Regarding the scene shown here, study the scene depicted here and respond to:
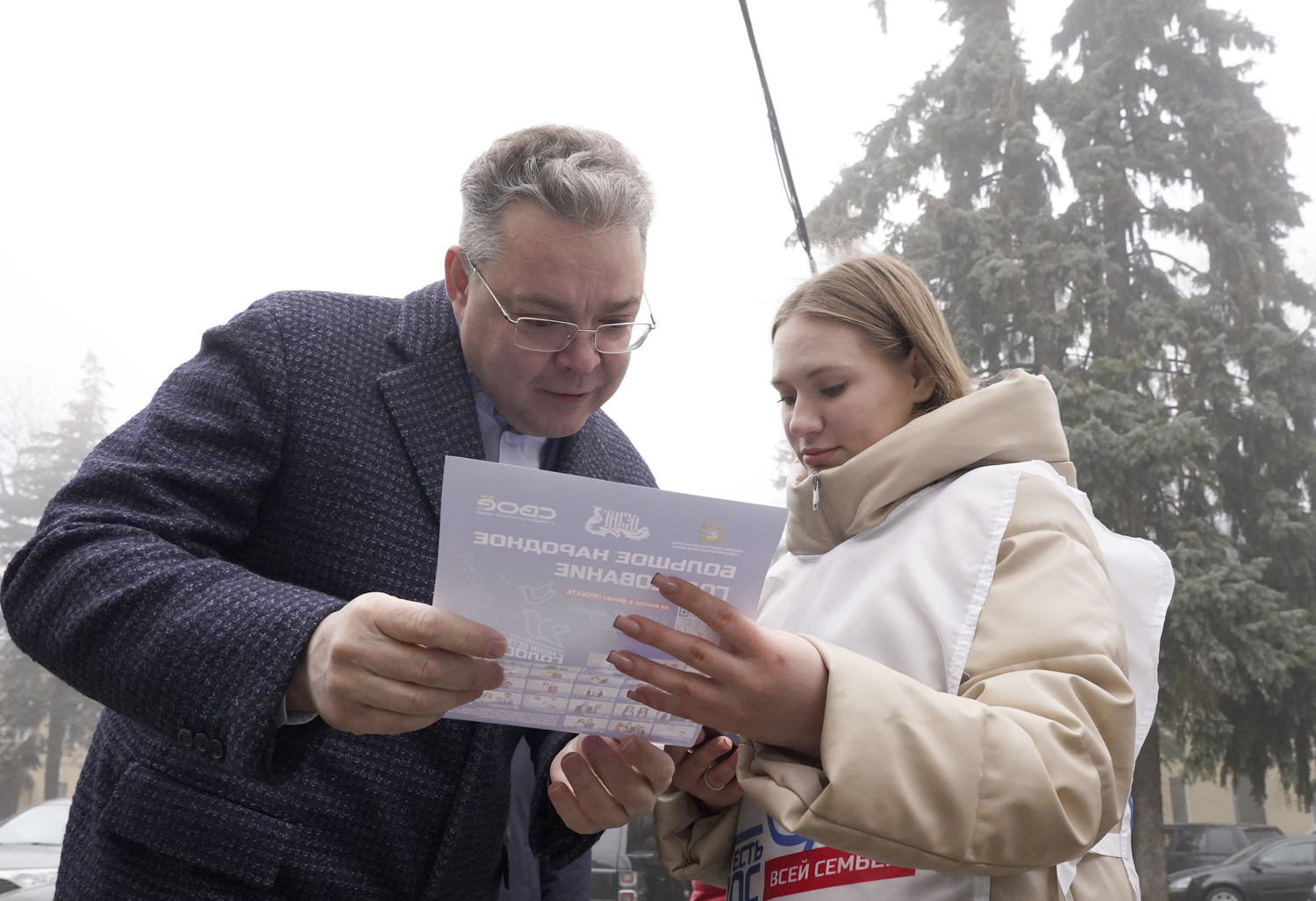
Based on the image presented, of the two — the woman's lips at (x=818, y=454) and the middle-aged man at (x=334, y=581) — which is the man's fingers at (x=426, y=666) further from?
the woman's lips at (x=818, y=454)

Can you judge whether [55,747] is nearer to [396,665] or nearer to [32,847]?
[32,847]

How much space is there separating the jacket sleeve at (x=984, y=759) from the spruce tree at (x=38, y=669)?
7470mm

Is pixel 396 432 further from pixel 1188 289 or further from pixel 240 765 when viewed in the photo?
pixel 1188 289

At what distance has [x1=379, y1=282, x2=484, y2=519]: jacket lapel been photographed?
4.28 feet

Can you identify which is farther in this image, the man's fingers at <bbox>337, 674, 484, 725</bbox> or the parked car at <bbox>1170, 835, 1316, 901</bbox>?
the parked car at <bbox>1170, 835, 1316, 901</bbox>

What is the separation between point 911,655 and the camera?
3.55ft

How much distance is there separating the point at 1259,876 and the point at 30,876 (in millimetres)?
8141

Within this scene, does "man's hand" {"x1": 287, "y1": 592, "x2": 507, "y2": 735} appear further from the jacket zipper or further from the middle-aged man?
the jacket zipper

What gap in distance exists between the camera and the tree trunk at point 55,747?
7.52 meters

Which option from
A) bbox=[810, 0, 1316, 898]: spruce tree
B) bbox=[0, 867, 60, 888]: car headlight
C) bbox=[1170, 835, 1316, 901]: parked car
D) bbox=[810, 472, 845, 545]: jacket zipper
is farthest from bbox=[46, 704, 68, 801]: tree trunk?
bbox=[1170, 835, 1316, 901]: parked car

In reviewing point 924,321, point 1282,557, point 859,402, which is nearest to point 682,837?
point 859,402

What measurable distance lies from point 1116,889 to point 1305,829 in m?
11.3

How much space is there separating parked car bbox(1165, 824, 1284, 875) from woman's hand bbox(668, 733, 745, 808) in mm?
8913

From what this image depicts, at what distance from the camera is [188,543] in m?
1.10
